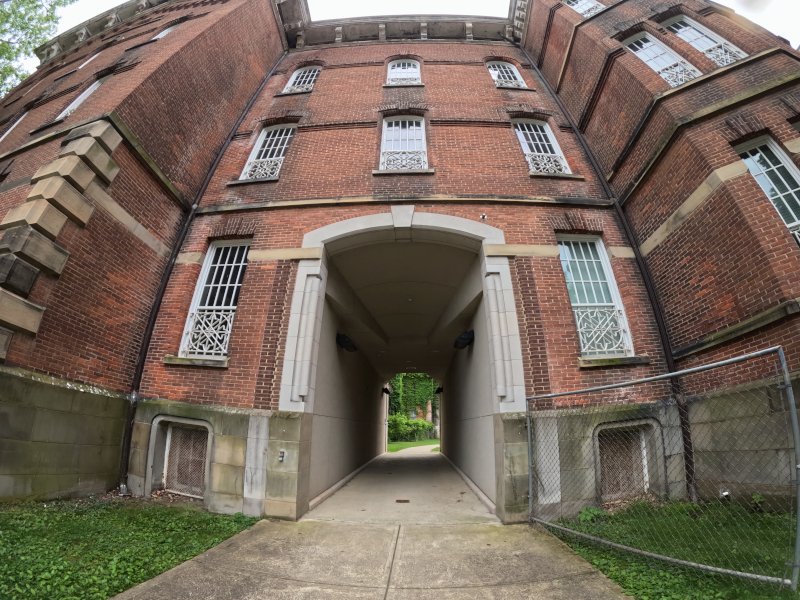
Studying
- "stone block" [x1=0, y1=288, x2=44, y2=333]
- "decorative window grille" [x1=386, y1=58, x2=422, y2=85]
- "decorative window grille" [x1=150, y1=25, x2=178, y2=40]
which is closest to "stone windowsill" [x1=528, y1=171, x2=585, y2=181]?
"decorative window grille" [x1=386, y1=58, x2=422, y2=85]

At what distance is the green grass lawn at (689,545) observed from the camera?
322 centimetres

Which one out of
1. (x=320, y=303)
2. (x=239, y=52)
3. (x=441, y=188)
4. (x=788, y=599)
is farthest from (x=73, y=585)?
(x=239, y=52)

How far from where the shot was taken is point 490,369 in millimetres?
7020

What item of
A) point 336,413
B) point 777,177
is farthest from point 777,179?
point 336,413

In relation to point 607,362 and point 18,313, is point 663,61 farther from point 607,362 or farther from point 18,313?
point 18,313

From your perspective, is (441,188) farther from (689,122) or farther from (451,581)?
(451,581)

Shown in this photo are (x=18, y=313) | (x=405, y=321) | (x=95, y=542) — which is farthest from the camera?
(x=405, y=321)

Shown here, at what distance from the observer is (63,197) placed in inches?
244

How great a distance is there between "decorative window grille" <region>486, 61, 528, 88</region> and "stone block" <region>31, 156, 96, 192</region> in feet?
35.8

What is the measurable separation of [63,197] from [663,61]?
1281cm

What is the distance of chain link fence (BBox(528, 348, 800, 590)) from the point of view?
443 cm

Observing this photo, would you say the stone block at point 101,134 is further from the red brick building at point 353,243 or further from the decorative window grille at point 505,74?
the decorative window grille at point 505,74

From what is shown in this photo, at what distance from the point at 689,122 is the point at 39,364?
1182cm

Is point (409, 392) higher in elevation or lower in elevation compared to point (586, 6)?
lower
